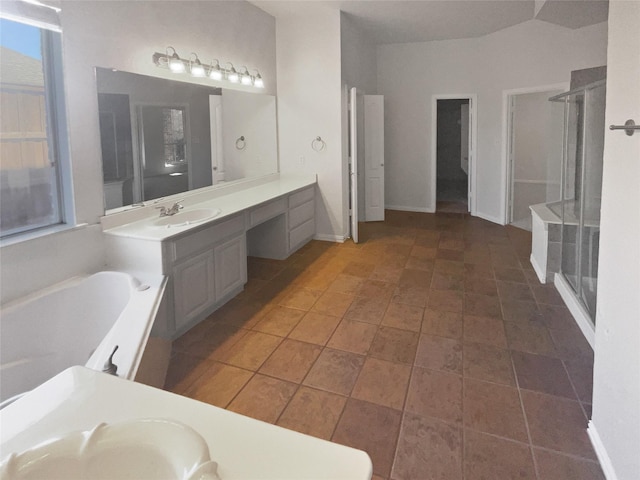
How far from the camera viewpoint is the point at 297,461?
3.28ft

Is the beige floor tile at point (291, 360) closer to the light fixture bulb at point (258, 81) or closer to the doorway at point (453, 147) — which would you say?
the light fixture bulb at point (258, 81)

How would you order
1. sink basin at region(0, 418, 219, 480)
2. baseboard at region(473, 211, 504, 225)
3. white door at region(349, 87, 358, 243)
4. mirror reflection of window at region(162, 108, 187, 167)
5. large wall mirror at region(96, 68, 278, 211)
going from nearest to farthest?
sink basin at region(0, 418, 219, 480), large wall mirror at region(96, 68, 278, 211), mirror reflection of window at region(162, 108, 187, 167), white door at region(349, 87, 358, 243), baseboard at region(473, 211, 504, 225)

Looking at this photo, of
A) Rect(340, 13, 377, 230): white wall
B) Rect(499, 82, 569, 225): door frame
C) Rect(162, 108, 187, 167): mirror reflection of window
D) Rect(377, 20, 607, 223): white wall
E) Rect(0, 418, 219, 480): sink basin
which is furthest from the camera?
Rect(499, 82, 569, 225): door frame

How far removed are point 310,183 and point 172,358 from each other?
9.83 ft

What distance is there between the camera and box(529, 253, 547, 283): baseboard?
396cm

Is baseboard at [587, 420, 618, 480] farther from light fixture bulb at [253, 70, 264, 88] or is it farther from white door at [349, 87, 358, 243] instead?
light fixture bulb at [253, 70, 264, 88]

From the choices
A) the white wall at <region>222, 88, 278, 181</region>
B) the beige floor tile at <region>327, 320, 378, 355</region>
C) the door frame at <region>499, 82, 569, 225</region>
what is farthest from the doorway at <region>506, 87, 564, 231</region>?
the beige floor tile at <region>327, 320, 378, 355</region>

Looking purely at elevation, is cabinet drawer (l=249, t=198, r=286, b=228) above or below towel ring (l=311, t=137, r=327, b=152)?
below

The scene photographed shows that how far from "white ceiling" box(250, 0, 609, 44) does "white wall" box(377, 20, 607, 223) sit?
0.28 metres

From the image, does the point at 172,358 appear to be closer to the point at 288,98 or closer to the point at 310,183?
the point at 310,183

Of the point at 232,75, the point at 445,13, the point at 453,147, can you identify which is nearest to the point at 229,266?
the point at 232,75

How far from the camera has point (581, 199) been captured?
11.0 feet

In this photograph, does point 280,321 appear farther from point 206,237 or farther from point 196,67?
point 196,67

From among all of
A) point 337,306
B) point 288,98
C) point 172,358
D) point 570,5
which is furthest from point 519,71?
point 172,358
